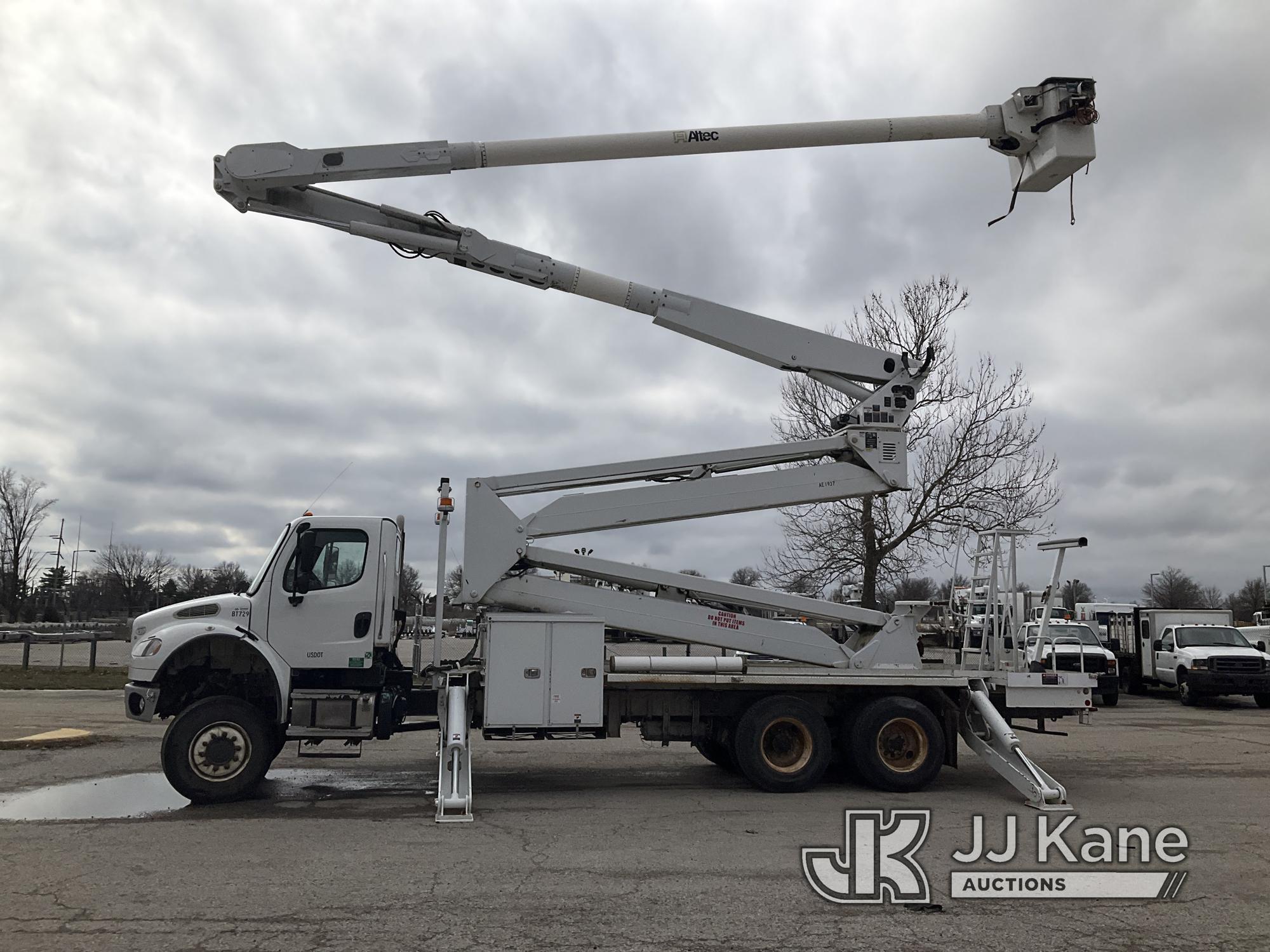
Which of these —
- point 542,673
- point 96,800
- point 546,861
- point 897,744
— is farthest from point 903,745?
point 96,800

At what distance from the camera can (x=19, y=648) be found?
1624 inches

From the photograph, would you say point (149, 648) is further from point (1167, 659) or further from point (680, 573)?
point (1167, 659)

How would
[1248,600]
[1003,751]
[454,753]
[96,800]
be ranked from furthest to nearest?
[1248,600] < [1003,751] < [96,800] < [454,753]

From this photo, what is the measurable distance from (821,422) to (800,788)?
45.8 feet

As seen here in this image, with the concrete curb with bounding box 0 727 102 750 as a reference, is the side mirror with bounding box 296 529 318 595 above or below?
above

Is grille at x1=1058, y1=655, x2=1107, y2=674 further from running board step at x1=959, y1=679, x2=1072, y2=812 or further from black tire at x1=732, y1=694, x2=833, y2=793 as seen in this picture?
black tire at x1=732, y1=694, x2=833, y2=793

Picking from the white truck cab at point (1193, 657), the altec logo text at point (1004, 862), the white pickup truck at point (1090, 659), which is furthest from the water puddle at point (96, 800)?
the white truck cab at point (1193, 657)

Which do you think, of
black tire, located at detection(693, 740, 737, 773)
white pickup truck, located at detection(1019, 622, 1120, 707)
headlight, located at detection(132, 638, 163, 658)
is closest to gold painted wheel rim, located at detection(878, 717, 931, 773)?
black tire, located at detection(693, 740, 737, 773)

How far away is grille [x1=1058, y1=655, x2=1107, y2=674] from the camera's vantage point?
866 inches

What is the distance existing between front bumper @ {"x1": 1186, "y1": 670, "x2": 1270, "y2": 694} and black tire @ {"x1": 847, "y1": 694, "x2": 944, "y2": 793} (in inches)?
589

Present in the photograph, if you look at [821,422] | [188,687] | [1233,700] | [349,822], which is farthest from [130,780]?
[1233,700]

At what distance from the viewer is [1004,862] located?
291 inches

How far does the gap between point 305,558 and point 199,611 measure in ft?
3.70

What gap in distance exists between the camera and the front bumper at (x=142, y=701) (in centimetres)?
935
